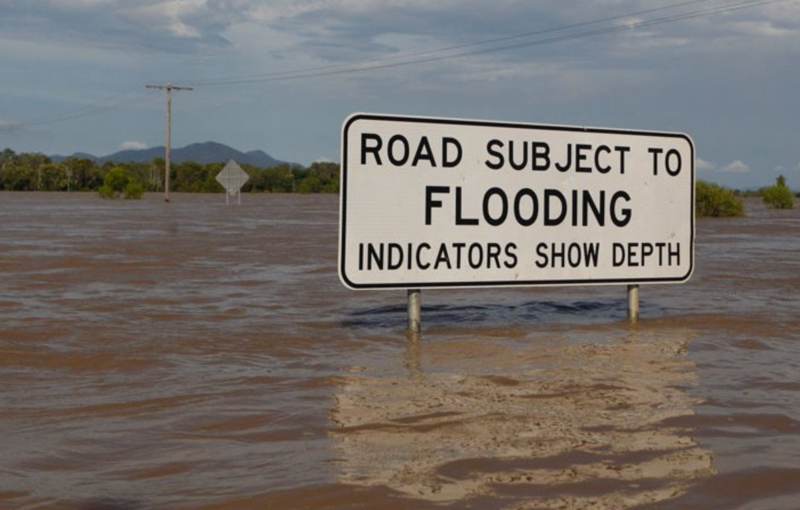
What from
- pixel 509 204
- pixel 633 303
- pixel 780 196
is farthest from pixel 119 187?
pixel 509 204

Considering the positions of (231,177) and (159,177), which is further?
(159,177)

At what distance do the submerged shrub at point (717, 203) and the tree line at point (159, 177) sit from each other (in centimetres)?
5812

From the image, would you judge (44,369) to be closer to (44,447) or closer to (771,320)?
(44,447)

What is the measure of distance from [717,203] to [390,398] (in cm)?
3242

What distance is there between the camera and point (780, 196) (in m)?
49.2

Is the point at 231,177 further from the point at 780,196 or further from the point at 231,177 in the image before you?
the point at 780,196

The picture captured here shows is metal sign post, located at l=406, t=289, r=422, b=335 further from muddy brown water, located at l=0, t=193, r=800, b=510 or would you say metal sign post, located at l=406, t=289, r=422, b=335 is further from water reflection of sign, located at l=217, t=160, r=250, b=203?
water reflection of sign, located at l=217, t=160, r=250, b=203

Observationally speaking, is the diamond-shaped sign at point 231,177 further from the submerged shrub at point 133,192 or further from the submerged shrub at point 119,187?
the submerged shrub at point 119,187

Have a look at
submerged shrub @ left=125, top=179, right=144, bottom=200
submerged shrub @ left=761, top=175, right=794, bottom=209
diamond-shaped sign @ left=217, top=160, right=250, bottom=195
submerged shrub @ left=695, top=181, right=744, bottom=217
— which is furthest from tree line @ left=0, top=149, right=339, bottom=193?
submerged shrub @ left=695, top=181, right=744, bottom=217

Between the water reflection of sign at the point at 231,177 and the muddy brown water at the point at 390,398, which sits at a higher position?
the water reflection of sign at the point at 231,177

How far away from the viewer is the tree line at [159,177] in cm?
9644

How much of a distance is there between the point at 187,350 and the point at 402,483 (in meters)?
3.66

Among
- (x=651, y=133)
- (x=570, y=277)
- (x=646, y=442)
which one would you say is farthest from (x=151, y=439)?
(x=651, y=133)

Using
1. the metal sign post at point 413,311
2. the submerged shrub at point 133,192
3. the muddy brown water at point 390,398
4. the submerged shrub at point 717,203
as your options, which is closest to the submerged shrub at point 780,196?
the submerged shrub at point 717,203
